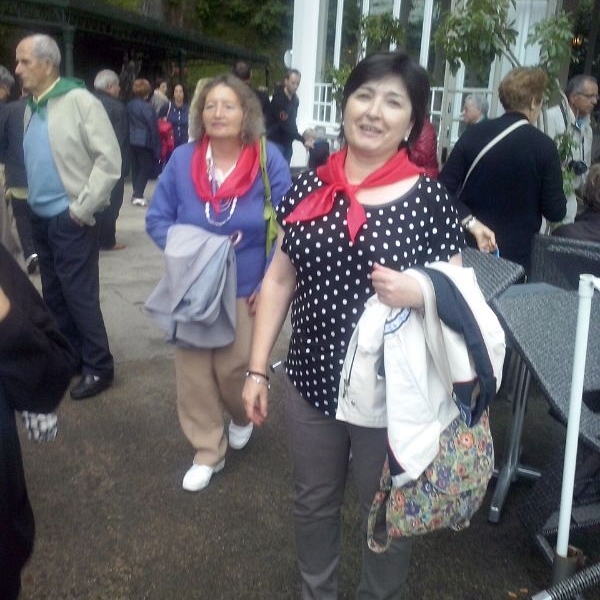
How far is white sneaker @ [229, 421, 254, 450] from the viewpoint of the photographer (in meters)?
3.96

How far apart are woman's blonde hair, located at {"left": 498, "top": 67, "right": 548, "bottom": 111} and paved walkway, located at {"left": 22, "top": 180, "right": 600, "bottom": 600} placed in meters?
1.74

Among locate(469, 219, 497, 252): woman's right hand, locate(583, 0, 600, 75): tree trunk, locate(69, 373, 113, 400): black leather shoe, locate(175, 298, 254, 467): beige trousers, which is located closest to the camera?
locate(469, 219, 497, 252): woman's right hand

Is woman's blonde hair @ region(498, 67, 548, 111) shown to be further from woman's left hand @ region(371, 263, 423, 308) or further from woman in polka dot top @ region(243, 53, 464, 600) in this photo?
woman's left hand @ region(371, 263, 423, 308)

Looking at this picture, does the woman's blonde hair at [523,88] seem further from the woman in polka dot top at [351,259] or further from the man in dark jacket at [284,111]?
the man in dark jacket at [284,111]

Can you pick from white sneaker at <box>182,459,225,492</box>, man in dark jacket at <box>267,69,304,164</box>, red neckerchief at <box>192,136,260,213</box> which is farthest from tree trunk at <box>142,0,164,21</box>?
white sneaker at <box>182,459,225,492</box>

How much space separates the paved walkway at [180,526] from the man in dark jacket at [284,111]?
27.0ft

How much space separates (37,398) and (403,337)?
0.93 meters

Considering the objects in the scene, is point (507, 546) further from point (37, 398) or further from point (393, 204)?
point (37, 398)

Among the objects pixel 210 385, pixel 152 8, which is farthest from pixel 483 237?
pixel 152 8

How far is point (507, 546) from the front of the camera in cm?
323

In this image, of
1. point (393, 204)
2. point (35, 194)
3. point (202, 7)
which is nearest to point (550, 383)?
point (393, 204)

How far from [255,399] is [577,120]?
439cm

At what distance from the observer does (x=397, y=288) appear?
202cm

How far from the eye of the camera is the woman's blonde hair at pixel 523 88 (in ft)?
13.3
